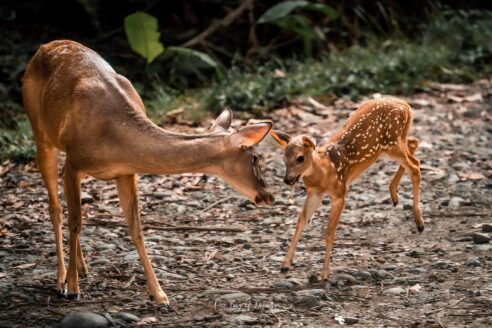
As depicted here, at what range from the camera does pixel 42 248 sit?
309 inches

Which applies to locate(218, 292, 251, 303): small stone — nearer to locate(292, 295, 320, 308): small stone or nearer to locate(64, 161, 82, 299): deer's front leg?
locate(292, 295, 320, 308): small stone

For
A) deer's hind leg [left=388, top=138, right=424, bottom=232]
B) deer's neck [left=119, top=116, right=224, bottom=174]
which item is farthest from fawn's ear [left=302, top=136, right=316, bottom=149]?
deer's hind leg [left=388, top=138, right=424, bottom=232]

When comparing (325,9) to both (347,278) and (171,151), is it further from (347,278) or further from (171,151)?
(171,151)

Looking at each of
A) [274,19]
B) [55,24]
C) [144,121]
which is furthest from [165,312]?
[55,24]

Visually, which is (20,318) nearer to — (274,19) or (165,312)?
(165,312)

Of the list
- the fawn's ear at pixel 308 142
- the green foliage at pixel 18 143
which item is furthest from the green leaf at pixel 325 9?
the fawn's ear at pixel 308 142

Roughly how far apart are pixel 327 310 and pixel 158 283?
108 cm

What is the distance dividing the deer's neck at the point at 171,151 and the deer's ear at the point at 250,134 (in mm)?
104

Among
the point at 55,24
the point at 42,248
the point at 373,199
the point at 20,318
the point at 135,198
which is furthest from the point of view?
the point at 55,24

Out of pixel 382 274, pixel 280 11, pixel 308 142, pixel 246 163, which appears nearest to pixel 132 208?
pixel 246 163

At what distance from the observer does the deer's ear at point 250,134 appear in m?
6.23

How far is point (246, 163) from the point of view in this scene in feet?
20.8

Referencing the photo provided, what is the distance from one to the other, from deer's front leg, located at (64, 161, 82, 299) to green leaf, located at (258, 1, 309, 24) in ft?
21.6

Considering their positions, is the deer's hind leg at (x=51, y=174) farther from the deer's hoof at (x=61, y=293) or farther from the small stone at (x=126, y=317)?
the small stone at (x=126, y=317)
